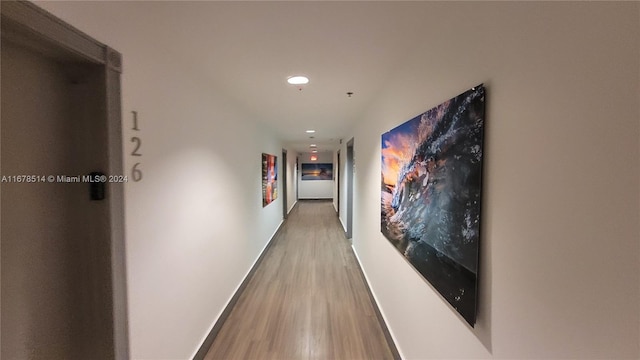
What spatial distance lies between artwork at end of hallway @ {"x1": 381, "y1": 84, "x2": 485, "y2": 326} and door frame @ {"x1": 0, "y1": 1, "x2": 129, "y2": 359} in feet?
5.11

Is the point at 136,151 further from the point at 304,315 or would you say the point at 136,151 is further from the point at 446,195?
the point at 304,315

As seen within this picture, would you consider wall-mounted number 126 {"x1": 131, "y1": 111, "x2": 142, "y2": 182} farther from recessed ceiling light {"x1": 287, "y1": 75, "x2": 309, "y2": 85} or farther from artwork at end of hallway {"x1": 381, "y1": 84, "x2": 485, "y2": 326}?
artwork at end of hallway {"x1": 381, "y1": 84, "x2": 485, "y2": 326}

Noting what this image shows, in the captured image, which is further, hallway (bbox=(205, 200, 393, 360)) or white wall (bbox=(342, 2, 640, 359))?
hallway (bbox=(205, 200, 393, 360))

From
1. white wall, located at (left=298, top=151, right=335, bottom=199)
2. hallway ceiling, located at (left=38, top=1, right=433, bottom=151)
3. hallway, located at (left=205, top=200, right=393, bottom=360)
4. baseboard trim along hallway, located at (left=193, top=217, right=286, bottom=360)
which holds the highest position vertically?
hallway ceiling, located at (left=38, top=1, right=433, bottom=151)

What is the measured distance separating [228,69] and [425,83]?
1504mm

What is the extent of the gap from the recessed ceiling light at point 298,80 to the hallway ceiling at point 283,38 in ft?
0.22

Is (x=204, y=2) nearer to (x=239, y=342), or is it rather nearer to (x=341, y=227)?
(x=239, y=342)

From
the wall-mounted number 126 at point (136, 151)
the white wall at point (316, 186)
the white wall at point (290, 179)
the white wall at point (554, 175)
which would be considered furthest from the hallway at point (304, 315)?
the white wall at point (316, 186)

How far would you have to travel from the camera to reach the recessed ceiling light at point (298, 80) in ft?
6.93

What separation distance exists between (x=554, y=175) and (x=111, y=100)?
66.8 inches

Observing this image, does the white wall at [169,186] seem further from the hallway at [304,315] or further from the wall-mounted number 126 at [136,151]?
the hallway at [304,315]

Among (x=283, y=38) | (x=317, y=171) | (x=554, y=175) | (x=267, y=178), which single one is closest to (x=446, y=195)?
(x=554, y=175)

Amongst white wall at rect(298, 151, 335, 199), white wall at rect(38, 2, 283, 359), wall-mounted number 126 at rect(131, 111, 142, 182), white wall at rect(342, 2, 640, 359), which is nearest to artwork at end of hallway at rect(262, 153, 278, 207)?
white wall at rect(38, 2, 283, 359)

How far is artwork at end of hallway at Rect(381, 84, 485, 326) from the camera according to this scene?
97 centimetres
